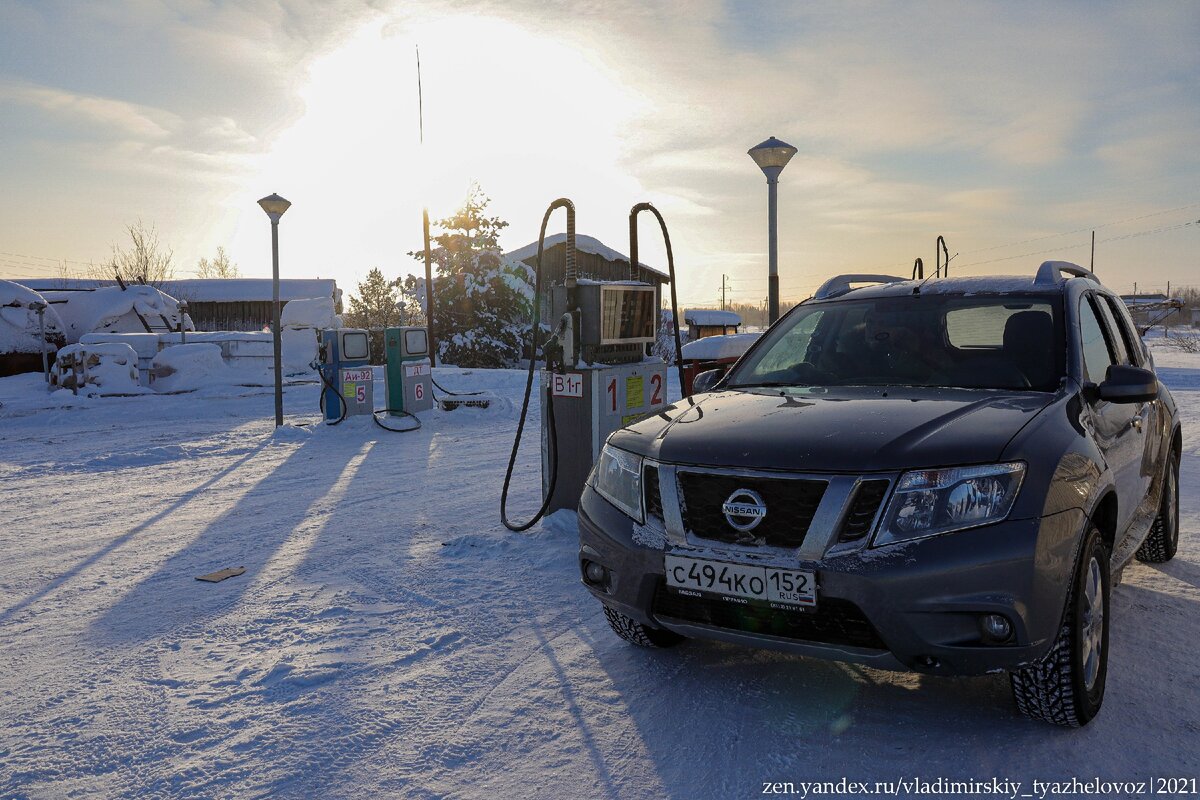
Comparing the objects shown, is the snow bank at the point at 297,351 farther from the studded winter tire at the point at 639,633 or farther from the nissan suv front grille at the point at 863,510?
the nissan suv front grille at the point at 863,510

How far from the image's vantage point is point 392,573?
5.41 meters

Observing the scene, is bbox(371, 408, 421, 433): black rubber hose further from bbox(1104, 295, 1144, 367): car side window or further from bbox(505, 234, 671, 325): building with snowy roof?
bbox(505, 234, 671, 325): building with snowy roof

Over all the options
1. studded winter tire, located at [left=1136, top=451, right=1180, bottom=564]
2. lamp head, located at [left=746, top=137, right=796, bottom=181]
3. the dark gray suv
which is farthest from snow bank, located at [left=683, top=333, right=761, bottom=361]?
the dark gray suv

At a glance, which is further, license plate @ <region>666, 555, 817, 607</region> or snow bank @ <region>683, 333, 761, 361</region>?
snow bank @ <region>683, 333, 761, 361</region>

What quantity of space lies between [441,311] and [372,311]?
2173 cm

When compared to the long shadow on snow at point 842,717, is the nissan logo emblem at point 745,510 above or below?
above

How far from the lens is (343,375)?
1376 centimetres

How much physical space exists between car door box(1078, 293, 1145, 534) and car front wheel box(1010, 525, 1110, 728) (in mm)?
546

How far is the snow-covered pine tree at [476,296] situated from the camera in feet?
98.0

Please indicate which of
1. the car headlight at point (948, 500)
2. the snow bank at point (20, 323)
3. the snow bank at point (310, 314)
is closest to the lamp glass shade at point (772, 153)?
the car headlight at point (948, 500)

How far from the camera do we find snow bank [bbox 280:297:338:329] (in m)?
31.0

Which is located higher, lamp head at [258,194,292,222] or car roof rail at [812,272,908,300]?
Answer: lamp head at [258,194,292,222]

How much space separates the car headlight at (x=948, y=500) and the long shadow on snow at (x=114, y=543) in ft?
15.7

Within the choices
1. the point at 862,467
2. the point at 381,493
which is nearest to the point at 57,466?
the point at 381,493
